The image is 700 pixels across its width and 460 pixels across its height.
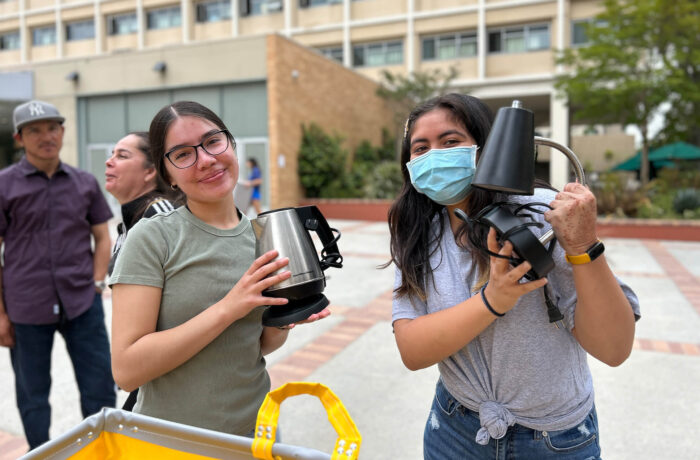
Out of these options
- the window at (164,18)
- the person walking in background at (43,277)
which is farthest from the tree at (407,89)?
the person walking in background at (43,277)

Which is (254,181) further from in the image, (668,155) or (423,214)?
(668,155)

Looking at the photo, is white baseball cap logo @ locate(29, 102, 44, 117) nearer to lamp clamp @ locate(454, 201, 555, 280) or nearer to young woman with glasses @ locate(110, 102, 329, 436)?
young woman with glasses @ locate(110, 102, 329, 436)

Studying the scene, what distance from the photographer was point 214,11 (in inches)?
1183

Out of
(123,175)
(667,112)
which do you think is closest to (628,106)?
(667,112)

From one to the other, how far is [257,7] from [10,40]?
18.3 meters

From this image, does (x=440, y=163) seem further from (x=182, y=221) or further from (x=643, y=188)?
(x=643, y=188)

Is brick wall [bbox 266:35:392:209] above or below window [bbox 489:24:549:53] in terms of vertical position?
below

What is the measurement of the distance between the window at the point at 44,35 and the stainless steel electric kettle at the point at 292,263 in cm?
3889

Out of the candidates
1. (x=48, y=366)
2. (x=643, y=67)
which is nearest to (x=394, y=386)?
(x=48, y=366)

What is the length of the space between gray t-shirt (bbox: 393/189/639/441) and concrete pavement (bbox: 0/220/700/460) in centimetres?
174

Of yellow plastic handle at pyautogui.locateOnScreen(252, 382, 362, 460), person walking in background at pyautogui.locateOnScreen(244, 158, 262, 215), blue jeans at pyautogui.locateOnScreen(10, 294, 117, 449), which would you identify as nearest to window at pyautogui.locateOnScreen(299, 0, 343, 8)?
person walking in background at pyautogui.locateOnScreen(244, 158, 262, 215)

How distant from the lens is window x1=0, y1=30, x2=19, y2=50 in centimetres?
3434

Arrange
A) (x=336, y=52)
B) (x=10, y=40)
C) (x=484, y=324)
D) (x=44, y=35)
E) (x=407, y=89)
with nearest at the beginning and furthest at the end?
1. (x=484, y=324)
2. (x=407, y=89)
3. (x=336, y=52)
4. (x=44, y=35)
5. (x=10, y=40)

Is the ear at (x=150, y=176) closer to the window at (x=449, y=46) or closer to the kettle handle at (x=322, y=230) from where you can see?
the kettle handle at (x=322, y=230)
